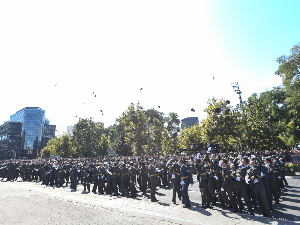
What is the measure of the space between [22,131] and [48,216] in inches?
5554

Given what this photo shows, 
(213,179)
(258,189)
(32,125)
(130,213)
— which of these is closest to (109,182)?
(130,213)

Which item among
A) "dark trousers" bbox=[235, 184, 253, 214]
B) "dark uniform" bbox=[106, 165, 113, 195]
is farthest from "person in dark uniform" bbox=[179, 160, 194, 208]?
"dark uniform" bbox=[106, 165, 113, 195]

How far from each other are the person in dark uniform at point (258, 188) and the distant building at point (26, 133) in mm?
131132

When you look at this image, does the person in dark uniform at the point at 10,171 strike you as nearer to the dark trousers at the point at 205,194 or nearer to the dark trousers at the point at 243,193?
the dark trousers at the point at 205,194

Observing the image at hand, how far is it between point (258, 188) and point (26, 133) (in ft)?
492

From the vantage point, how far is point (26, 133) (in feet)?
439

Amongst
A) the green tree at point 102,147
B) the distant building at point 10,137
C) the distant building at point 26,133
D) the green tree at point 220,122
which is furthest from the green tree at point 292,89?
the distant building at point 10,137

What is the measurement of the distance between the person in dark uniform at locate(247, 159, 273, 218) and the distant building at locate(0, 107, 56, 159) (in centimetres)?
13113

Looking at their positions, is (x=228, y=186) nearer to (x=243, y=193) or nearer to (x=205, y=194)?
(x=243, y=193)

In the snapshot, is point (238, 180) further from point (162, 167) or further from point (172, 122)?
point (172, 122)

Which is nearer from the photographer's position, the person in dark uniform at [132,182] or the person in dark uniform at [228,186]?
the person in dark uniform at [228,186]

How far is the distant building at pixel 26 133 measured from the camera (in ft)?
391

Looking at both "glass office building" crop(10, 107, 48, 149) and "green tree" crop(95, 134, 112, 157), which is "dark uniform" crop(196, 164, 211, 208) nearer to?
"green tree" crop(95, 134, 112, 157)

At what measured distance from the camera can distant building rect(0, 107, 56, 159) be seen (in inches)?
4694
